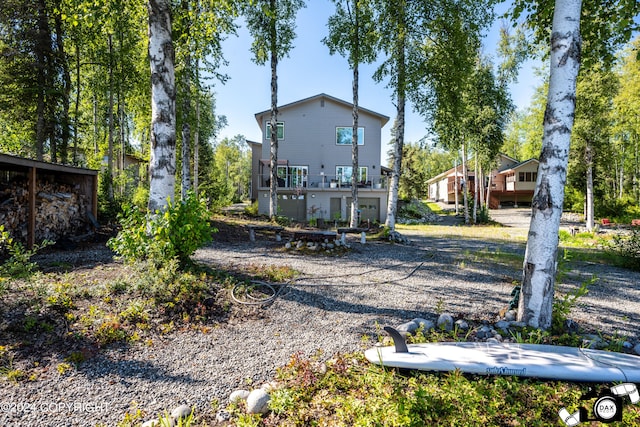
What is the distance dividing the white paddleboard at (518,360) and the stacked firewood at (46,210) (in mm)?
8567

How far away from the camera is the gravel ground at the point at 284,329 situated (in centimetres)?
240

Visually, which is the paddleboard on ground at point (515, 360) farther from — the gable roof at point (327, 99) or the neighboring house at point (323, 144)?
the gable roof at point (327, 99)

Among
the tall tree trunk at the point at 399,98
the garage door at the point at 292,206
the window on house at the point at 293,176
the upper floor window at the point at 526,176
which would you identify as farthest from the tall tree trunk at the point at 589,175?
the garage door at the point at 292,206

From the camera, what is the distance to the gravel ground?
240cm

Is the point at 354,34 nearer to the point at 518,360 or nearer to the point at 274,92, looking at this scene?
the point at 274,92

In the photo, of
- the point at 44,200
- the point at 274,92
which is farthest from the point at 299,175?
the point at 44,200

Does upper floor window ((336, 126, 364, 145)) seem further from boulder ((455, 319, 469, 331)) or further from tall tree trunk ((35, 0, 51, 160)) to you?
boulder ((455, 319, 469, 331))

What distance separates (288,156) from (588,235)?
649 inches

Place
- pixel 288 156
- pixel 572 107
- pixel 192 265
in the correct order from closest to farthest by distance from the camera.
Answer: pixel 572 107, pixel 192 265, pixel 288 156

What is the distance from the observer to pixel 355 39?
39.6 feet

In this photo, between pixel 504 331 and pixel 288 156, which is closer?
pixel 504 331

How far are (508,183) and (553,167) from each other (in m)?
34.1

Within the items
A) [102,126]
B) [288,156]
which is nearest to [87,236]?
[288,156]

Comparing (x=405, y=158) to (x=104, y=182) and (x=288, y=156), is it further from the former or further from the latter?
(x=104, y=182)
